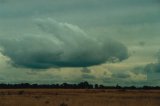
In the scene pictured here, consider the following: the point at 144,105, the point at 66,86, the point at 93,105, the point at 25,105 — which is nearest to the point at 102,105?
the point at 93,105

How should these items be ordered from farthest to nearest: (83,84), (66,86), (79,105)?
1. (66,86)
2. (83,84)
3. (79,105)

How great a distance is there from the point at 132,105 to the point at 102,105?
355cm

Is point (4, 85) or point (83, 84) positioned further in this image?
point (4, 85)

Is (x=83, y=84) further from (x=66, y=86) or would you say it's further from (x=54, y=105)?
(x=54, y=105)

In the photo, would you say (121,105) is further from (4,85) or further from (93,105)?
(4,85)

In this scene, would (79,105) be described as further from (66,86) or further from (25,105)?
(66,86)

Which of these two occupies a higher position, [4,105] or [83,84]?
[83,84]

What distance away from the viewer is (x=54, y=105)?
45594 mm

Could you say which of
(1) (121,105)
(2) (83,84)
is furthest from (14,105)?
(2) (83,84)

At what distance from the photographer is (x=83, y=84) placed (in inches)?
6777

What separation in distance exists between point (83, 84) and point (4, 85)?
39.4 metres

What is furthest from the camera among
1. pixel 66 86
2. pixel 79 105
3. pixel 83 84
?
pixel 66 86

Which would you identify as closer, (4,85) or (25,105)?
(25,105)

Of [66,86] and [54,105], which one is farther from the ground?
[66,86]
